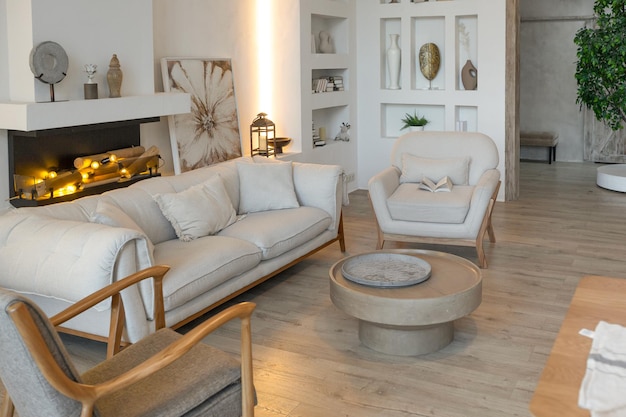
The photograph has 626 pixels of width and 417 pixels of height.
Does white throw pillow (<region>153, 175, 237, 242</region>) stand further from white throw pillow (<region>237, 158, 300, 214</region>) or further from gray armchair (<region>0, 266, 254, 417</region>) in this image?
gray armchair (<region>0, 266, 254, 417</region>)

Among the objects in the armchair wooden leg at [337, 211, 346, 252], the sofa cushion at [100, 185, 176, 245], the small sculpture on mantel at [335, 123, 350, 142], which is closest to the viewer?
the sofa cushion at [100, 185, 176, 245]

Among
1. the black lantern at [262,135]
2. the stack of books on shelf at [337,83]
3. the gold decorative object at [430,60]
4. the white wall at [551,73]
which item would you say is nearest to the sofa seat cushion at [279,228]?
the black lantern at [262,135]

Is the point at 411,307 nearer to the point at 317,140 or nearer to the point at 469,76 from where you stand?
the point at 317,140

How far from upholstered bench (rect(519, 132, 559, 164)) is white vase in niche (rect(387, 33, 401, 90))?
2.65 metres

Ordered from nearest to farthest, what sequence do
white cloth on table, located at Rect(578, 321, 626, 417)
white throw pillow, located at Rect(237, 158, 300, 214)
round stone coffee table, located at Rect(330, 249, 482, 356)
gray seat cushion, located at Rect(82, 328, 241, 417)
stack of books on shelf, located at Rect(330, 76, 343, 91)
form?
white cloth on table, located at Rect(578, 321, 626, 417) < gray seat cushion, located at Rect(82, 328, 241, 417) < round stone coffee table, located at Rect(330, 249, 482, 356) < white throw pillow, located at Rect(237, 158, 300, 214) < stack of books on shelf, located at Rect(330, 76, 343, 91)

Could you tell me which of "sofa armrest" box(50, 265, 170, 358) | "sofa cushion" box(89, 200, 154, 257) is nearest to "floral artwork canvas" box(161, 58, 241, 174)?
"sofa cushion" box(89, 200, 154, 257)

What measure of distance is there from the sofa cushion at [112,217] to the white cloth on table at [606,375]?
6.98 feet

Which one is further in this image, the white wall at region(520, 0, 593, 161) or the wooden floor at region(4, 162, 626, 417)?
the white wall at region(520, 0, 593, 161)

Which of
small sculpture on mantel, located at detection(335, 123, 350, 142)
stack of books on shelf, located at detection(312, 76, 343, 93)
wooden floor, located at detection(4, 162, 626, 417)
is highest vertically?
stack of books on shelf, located at detection(312, 76, 343, 93)

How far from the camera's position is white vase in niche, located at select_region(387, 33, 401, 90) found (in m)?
8.20

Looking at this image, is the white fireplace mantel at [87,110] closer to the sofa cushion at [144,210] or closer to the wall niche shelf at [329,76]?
the sofa cushion at [144,210]

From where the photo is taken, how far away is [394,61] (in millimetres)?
8203

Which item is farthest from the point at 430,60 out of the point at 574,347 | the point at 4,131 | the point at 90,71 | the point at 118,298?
the point at 574,347

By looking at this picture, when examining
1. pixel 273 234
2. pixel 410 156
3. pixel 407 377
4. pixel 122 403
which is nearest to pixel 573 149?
pixel 410 156
